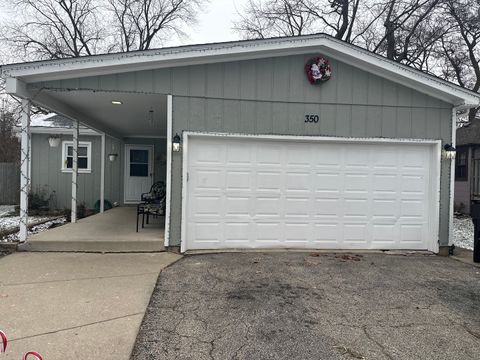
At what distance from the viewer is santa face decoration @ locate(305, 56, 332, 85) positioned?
264 inches

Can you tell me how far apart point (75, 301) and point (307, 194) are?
14.2 feet

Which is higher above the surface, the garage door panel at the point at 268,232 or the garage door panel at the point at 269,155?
the garage door panel at the point at 269,155

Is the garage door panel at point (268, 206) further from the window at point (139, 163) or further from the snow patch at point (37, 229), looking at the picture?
the window at point (139, 163)

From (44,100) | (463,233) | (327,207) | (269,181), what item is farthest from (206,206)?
(463,233)

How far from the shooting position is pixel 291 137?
673 cm

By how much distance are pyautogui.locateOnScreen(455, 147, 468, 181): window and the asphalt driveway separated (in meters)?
11.0

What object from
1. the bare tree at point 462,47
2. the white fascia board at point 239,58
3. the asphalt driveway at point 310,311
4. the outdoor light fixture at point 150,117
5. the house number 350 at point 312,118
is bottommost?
the asphalt driveway at point 310,311

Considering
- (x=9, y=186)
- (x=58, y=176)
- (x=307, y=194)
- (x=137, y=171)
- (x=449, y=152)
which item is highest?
(x=449, y=152)

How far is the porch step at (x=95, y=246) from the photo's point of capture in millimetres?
6297

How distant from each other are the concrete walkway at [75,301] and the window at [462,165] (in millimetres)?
13930

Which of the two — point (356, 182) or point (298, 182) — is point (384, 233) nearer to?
point (356, 182)

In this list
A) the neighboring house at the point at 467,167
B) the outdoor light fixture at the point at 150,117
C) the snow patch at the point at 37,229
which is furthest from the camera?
the neighboring house at the point at 467,167

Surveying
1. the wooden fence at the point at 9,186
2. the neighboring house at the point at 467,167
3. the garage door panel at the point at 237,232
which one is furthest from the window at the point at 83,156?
the neighboring house at the point at 467,167

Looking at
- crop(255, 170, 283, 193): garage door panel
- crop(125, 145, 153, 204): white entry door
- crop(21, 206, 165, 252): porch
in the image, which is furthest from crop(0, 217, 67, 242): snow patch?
crop(255, 170, 283, 193): garage door panel
